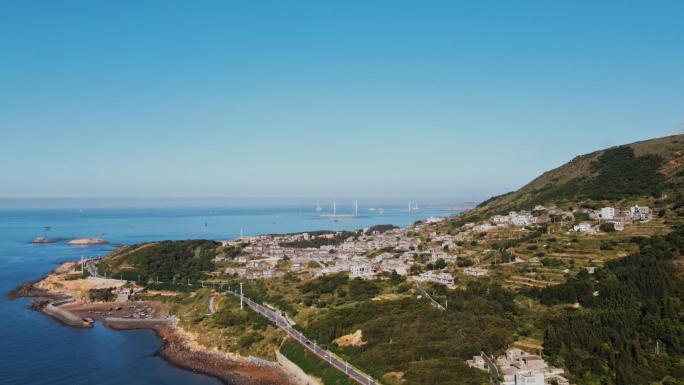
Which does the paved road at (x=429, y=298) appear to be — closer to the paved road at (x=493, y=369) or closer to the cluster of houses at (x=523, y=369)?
the paved road at (x=493, y=369)

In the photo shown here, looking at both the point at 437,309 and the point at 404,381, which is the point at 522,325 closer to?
the point at 437,309

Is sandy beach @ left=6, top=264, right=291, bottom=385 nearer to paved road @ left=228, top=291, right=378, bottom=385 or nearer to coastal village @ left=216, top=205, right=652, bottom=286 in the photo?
paved road @ left=228, top=291, right=378, bottom=385

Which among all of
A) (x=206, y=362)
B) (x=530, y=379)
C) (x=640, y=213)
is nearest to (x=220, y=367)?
(x=206, y=362)

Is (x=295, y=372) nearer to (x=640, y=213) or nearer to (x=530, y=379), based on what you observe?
(x=530, y=379)

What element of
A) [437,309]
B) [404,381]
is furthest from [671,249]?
[404,381]

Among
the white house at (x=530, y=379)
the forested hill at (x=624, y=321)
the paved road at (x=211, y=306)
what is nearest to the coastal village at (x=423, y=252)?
the paved road at (x=211, y=306)
